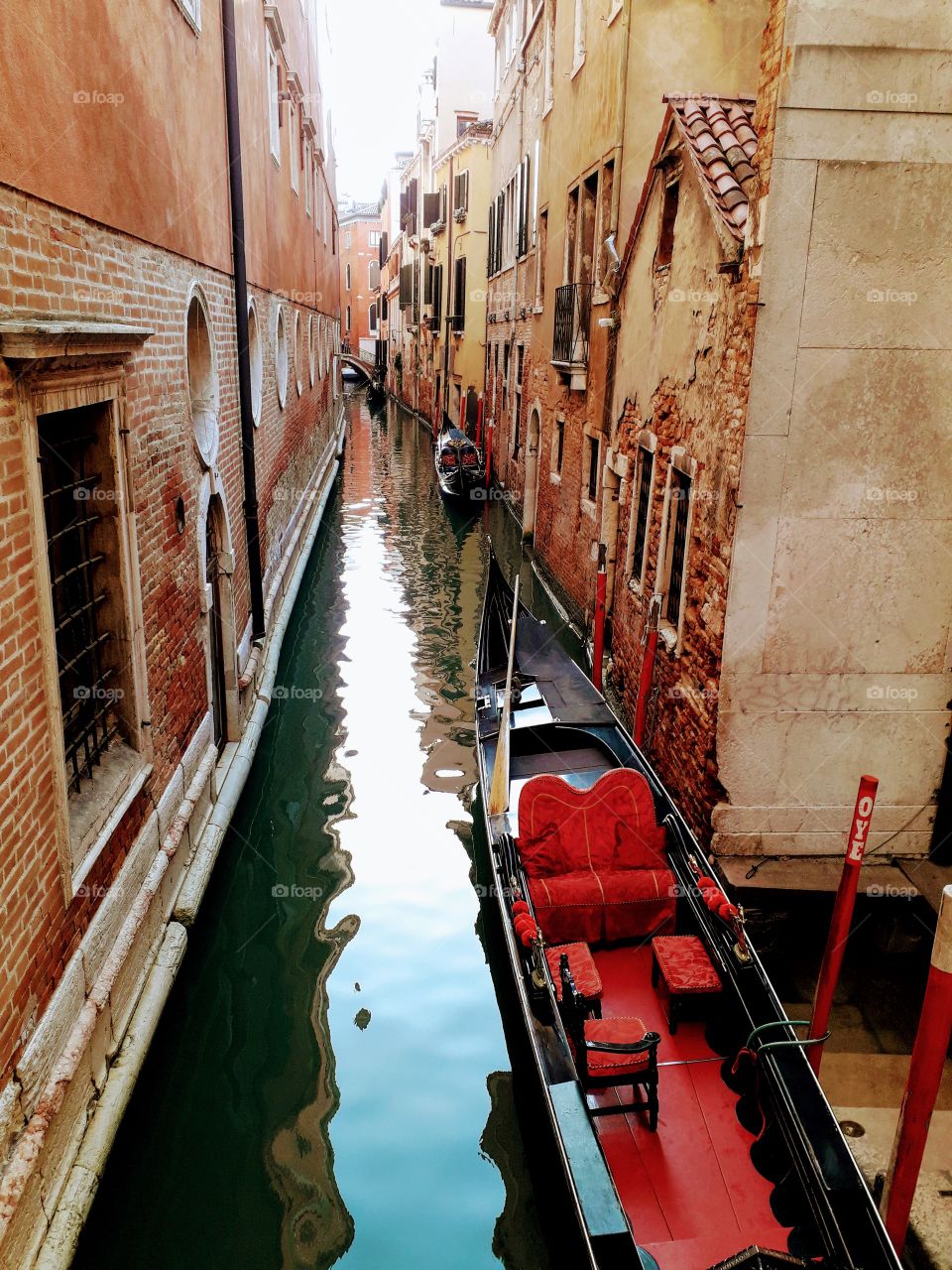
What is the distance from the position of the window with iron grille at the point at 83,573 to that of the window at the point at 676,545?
136 inches

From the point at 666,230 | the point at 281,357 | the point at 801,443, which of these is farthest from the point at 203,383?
the point at 281,357

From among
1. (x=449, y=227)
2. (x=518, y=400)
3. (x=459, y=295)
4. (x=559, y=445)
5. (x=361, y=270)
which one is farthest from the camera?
(x=361, y=270)

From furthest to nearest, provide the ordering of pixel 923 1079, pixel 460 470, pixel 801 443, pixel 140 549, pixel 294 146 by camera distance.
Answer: pixel 460 470 → pixel 294 146 → pixel 801 443 → pixel 140 549 → pixel 923 1079

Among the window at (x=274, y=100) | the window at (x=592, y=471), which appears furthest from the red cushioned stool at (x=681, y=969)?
the window at (x=274, y=100)

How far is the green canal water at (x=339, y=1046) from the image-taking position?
387cm

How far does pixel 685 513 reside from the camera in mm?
6328

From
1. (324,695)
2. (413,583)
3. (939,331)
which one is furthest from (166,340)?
(413,583)

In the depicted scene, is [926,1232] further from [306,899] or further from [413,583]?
[413,583]

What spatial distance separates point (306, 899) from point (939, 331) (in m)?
4.87

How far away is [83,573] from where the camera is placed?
14.1 ft

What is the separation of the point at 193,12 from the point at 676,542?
15.0ft

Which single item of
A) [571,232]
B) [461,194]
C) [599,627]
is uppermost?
[461,194]

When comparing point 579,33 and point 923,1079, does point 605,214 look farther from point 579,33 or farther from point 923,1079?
point 923,1079

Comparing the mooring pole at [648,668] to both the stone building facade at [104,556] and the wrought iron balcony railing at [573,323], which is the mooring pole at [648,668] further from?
the wrought iron balcony railing at [573,323]
